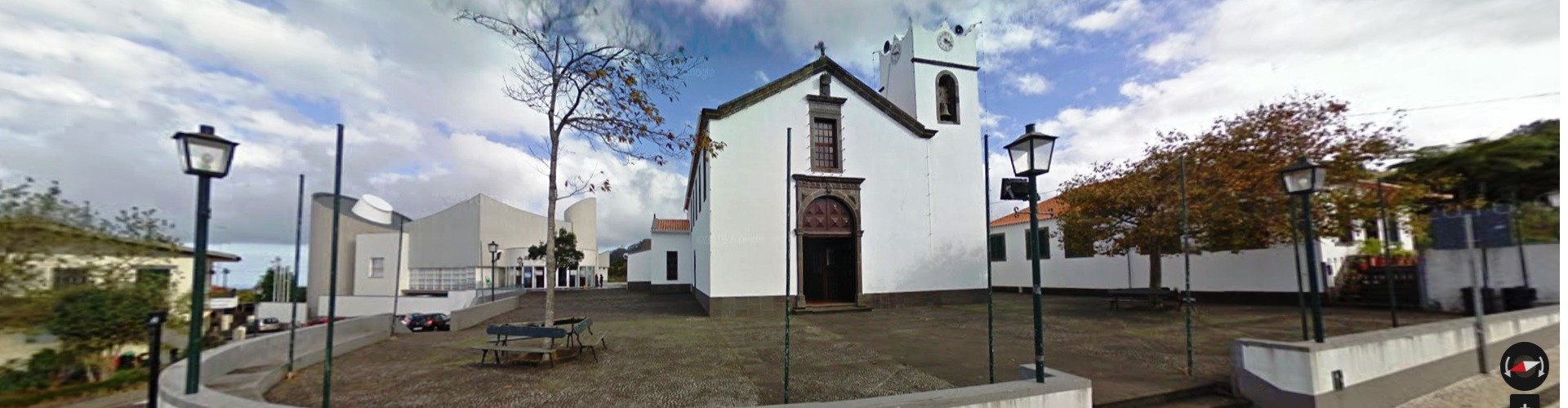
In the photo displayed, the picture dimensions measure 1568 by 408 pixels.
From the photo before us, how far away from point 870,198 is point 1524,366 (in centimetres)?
1211

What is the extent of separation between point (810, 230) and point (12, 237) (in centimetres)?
1336

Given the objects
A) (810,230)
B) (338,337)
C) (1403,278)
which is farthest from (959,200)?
(338,337)

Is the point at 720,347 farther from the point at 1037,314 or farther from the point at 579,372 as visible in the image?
the point at 1037,314

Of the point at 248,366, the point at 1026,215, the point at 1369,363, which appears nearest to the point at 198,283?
the point at 248,366

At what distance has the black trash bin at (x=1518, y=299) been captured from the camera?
8570 mm

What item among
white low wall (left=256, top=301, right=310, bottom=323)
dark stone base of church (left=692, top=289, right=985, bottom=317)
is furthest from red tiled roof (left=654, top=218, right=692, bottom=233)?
white low wall (left=256, top=301, right=310, bottom=323)

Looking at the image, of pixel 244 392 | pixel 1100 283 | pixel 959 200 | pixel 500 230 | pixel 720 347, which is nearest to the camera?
pixel 244 392

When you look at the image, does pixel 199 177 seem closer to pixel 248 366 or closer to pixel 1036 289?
pixel 248 366

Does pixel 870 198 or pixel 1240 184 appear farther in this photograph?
pixel 870 198

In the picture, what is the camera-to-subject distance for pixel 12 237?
22.1 ft

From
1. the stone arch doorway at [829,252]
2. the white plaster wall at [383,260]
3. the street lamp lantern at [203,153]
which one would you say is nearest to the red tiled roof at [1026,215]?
the stone arch doorway at [829,252]

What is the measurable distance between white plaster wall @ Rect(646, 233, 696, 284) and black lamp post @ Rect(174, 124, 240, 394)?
26019 mm

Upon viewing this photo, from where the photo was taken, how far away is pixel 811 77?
55.3 ft

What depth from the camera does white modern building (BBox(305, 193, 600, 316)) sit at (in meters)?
38.6
